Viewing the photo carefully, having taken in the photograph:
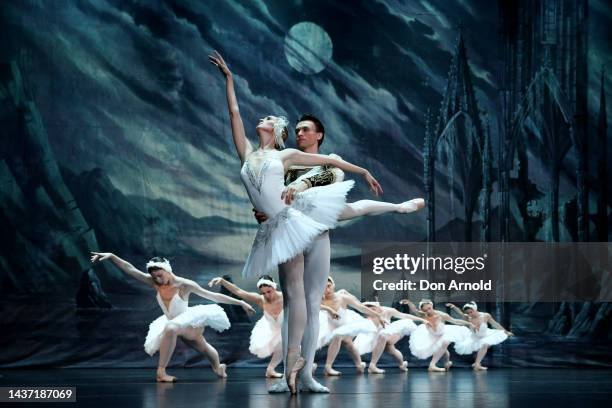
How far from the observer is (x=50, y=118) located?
9.52m

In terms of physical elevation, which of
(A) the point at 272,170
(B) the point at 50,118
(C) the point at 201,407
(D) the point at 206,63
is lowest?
(C) the point at 201,407

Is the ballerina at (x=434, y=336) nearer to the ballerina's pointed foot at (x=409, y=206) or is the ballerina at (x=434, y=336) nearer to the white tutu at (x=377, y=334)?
the white tutu at (x=377, y=334)

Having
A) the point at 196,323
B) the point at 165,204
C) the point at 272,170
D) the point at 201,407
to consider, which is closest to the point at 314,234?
the point at 272,170

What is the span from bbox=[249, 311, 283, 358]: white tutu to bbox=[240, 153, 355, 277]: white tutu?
3.19 metres

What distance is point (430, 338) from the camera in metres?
9.02

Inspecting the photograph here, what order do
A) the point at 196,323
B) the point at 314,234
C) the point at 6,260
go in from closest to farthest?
the point at 314,234 → the point at 196,323 → the point at 6,260

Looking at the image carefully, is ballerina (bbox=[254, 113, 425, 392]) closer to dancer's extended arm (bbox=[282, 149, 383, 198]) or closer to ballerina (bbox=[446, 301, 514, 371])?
dancer's extended arm (bbox=[282, 149, 383, 198])

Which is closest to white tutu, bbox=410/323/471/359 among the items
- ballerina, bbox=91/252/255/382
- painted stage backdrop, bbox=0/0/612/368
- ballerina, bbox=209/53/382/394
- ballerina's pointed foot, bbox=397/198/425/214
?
painted stage backdrop, bbox=0/0/612/368

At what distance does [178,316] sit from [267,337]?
95cm

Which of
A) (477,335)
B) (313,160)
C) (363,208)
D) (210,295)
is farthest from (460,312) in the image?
(313,160)

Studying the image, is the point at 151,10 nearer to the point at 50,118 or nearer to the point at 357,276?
the point at 50,118

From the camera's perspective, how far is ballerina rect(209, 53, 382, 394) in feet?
13.5

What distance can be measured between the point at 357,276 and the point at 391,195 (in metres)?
0.94

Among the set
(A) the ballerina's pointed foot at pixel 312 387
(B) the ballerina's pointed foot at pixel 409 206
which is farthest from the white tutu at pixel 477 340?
(A) the ballerina's pointed foot at pixel 312 387
